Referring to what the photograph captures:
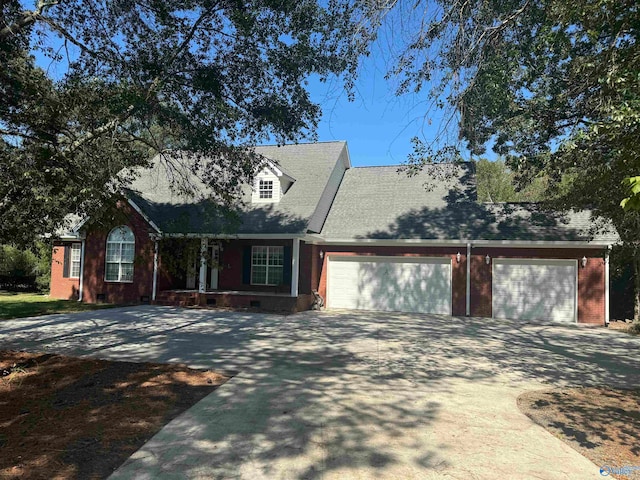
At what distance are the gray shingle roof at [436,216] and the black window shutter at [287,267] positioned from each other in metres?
1.79

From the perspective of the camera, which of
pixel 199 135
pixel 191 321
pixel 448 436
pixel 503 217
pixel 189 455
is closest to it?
pixel 189 455

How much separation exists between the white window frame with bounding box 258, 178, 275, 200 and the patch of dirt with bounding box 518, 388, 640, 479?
13.9m

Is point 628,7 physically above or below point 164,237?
above

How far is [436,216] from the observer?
17.6m

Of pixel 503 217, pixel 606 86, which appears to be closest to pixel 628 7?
pixel 606 86

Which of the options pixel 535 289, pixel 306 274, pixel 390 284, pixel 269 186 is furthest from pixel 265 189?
pixel 535 289

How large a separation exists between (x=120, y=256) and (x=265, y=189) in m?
A: 6.69

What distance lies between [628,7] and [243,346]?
9.01 meters

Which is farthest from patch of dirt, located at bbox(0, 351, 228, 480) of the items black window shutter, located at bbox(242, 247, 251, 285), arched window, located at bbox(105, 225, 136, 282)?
black window shutter, located at bbox(242, 247, 251, 285)

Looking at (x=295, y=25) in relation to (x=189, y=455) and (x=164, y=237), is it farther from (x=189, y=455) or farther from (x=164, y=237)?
(x=189, y=455)

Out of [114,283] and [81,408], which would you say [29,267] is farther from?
[81,408]

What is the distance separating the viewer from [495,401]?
5.84m

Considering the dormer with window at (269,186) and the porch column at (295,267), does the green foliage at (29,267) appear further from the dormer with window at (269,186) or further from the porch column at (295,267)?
the porch column at (295,267)

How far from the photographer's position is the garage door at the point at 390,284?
1650cm
